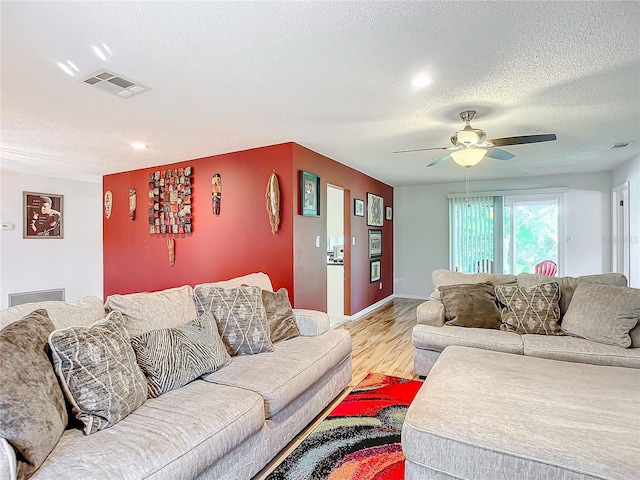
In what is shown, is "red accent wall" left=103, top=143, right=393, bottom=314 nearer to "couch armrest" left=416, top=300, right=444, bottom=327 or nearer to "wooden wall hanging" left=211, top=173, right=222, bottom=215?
"wooden wall hanging" left=211, top=173, right=222, bottom=215

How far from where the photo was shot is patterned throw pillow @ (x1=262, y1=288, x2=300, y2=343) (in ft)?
8.30

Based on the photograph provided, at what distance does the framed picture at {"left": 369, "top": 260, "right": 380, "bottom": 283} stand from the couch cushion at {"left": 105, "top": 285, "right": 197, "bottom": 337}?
406cm

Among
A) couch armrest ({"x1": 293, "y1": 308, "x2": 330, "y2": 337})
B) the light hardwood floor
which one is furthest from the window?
couch armrest ({"x1": 293, "y1": 308, "x2": 330, "y2": 337})

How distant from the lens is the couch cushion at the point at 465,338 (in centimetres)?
262

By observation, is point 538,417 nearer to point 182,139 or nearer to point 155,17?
point 155,17

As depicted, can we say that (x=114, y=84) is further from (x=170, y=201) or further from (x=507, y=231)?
(x=507, y=231)

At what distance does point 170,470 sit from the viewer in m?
1.24

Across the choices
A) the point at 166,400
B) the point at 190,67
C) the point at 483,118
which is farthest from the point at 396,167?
the point at 166,400

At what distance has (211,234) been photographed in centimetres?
455

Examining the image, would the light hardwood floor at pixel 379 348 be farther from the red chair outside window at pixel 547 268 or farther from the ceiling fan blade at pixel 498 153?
the red chair outside window at pixel 547 268

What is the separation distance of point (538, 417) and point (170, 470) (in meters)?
1.47

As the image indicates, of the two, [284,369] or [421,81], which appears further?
[421,81]

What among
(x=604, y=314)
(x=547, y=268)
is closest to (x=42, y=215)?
(x=604, y=314)

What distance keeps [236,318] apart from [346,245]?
3.12 metres
